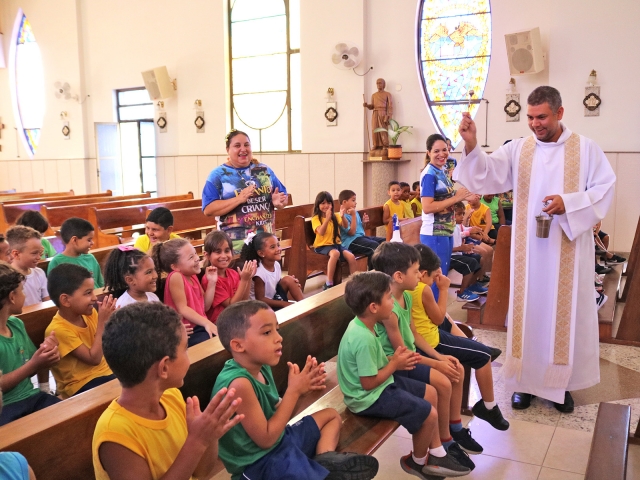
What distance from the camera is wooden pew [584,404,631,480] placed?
168 cm

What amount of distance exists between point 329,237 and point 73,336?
3.80 metres

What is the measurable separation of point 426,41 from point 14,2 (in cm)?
1014

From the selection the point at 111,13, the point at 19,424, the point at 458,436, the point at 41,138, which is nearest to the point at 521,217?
the point at 458,436

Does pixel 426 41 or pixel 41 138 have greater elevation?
pixel 426 41

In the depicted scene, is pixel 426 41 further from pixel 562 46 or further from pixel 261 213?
pixel 261 213

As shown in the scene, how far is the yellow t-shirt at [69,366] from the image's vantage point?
8.21 ft

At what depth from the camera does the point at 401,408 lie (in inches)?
92.2

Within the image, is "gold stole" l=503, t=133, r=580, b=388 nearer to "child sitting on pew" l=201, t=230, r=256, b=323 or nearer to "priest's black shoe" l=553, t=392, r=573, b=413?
"priest's black shoe" l=553, t=392, r=573, b=413

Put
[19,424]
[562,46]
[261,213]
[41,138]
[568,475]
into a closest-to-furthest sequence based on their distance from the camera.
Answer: [19,424] → [568,475] → [261,213] → [562,46] → [41,138]

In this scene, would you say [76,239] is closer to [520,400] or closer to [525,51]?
[520,400]

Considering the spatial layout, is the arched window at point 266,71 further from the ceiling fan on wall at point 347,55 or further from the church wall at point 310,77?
the ceiling fan on wall at point 347,55

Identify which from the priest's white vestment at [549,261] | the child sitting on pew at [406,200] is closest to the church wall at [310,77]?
the child sitting on pew at [406,200]

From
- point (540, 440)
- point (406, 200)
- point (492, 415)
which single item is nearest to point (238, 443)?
point (492, 415)

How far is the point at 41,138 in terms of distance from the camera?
46.5 ft
